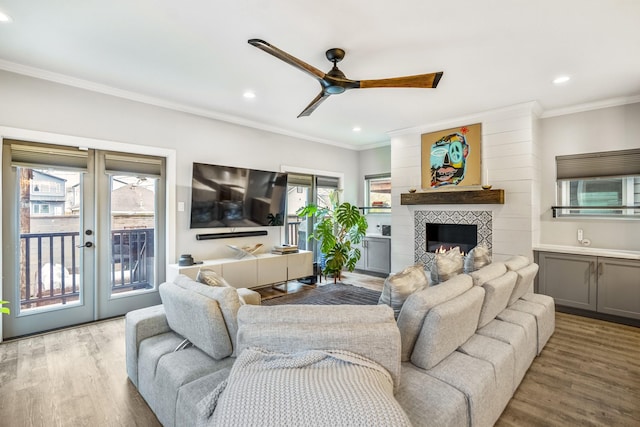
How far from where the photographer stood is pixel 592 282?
3.64 m

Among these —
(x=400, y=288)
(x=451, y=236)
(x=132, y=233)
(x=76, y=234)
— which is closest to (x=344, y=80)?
(x=400, y=288)

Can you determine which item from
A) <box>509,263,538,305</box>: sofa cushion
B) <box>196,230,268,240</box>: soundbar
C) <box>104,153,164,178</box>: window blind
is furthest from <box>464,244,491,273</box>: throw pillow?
<box>104,153,164,178</box>: window blind

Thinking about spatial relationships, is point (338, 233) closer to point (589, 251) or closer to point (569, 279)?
point (569, 279)

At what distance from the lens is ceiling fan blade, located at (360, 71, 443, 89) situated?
7.91 ft

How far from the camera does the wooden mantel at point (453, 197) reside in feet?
13.6

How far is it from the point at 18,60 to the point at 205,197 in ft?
7.18

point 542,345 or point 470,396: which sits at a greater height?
point 470,396

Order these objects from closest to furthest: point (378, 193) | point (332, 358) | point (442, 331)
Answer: point (332, 358), point (442, 331), point (378, 193)

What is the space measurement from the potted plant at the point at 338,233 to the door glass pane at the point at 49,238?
3.17m

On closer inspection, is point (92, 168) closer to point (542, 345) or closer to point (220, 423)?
point (220, 423)

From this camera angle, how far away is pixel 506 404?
1.99 m

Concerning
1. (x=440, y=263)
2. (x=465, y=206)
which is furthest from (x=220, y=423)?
(x=465, y=206)

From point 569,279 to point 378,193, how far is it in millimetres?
3561

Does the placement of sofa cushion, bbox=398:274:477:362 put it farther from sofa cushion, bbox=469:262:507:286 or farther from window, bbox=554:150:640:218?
window, bbox=554:150:640:218
